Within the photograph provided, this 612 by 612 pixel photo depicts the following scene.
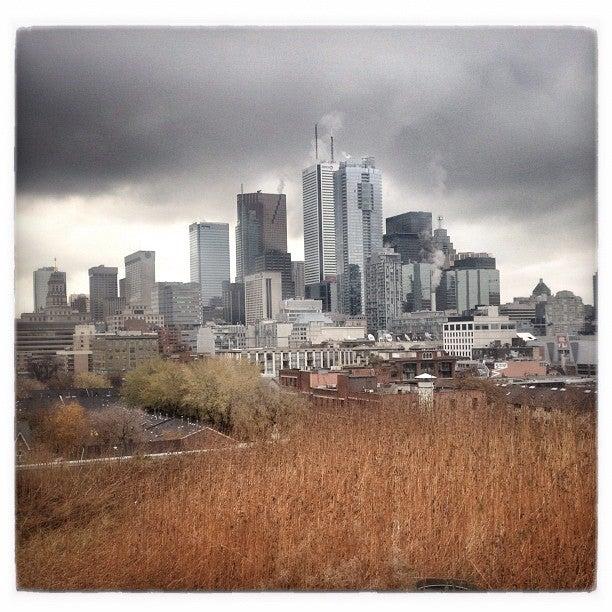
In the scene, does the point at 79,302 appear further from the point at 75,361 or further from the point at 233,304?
the point at 233,304

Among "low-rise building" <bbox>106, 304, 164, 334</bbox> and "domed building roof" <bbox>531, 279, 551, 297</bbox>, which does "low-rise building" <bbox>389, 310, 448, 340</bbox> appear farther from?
"low-rise building" <bbox>106, 304, 164, 334</bbox>

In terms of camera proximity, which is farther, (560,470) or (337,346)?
(337,346)

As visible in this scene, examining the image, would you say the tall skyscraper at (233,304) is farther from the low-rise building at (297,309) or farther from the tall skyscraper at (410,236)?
the tall skyscraper at (410,236)

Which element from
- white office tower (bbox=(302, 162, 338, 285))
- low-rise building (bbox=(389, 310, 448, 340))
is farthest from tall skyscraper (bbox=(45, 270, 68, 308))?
low-rise building (bbox=(389, 310, 448, 340))

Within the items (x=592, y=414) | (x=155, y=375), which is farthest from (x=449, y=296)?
(x=155, y=375)
